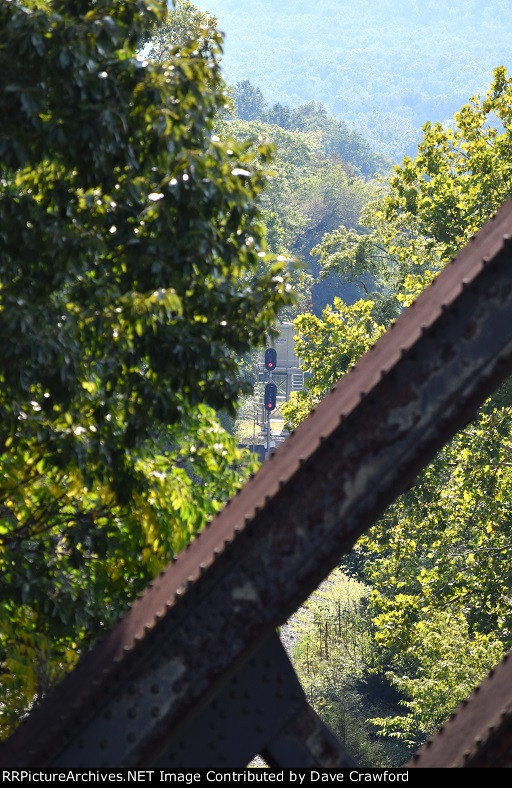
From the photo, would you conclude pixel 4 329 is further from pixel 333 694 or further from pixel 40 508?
pixel 333 694

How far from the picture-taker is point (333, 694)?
3628 cm

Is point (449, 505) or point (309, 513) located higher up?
point (449, 505)

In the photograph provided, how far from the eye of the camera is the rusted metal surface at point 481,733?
2.25 meters

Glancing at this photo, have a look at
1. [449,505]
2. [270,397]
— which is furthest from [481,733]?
[270,397]

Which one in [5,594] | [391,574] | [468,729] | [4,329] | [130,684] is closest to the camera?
[468,729]

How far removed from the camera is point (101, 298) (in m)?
7.10

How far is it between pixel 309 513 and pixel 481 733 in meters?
0.56

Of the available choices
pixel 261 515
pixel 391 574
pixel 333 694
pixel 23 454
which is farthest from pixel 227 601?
pixel 333 694

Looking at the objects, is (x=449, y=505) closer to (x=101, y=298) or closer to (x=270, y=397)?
(x=101, y=298)

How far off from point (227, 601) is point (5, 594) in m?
4.92

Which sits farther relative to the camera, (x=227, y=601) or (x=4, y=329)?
(x=4, y=329)

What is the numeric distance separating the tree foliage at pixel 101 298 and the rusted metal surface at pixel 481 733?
13.9ft
